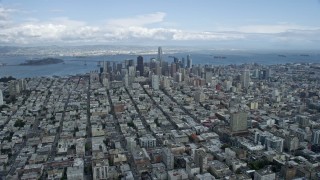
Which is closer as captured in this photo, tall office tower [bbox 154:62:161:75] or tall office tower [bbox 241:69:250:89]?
tall office tower [bbox 241:69:250:89]

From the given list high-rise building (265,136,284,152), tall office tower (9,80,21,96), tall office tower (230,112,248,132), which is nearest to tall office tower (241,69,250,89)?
tall office tower (230,112,248,132)

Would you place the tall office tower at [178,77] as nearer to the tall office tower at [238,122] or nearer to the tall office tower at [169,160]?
the tall office tower at [238,122]

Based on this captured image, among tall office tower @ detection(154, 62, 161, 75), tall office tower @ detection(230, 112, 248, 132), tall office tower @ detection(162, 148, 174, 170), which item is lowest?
tall office tower @ detection(162, 148, 174, 170)

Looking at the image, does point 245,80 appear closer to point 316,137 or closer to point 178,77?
point 178,77

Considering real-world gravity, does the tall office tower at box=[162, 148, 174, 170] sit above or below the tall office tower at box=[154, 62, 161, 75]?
below

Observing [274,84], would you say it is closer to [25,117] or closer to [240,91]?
[240,91]

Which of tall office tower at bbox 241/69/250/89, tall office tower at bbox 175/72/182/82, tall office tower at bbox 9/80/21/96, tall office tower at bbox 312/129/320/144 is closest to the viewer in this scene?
tall office tower at bbox 312/129/320/144

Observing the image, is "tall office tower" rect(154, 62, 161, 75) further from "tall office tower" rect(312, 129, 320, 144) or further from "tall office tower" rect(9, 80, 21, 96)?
"tall office tower" rect(312, 129, 320, 144)

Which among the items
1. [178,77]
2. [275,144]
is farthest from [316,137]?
[178,77]
